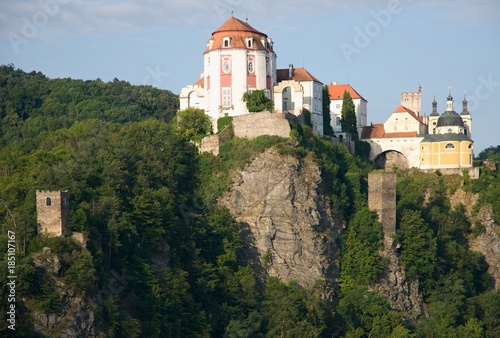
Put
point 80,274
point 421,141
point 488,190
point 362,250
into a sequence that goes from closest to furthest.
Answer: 1. point 80,274
2. point 362,250
3. point 488,190
4. point 421,141

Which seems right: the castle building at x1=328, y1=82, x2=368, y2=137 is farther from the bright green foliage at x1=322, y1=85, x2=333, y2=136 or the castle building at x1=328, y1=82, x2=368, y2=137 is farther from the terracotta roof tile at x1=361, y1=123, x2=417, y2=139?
the bright green foliage at x1=322, y1=85, x2=333, y2=136

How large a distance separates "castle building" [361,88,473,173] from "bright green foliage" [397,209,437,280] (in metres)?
9.41

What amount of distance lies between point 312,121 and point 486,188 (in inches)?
527

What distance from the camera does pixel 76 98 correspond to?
112312mm

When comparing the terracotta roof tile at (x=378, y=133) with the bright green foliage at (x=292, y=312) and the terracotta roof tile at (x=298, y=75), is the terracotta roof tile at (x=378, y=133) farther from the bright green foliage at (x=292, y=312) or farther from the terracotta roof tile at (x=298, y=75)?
the bright green foliage at (x=292, y=312)

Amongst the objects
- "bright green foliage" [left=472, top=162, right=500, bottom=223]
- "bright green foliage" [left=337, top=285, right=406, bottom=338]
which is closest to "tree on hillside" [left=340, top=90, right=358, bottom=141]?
"bright green foliage" [left=472, top=162, right=500, bottom=223]

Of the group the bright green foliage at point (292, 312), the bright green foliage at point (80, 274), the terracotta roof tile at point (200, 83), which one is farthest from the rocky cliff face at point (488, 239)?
the bright green foliage at point (80, 274)

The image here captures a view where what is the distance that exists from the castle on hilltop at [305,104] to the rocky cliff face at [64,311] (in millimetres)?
20575

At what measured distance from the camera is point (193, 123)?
265ft

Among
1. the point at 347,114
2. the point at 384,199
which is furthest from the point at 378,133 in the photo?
the point at 384,199

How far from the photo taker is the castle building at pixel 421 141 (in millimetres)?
90188

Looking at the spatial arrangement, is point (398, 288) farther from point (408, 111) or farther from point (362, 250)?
point (408, 111)

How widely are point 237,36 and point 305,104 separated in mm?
6307

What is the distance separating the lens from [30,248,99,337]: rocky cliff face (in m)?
60.0
